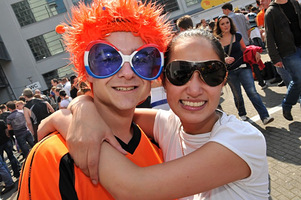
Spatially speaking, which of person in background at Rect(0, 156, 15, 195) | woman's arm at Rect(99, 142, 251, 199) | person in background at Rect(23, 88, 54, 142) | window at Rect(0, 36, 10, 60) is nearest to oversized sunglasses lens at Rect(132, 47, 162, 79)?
woman's arm at Rect(99, 142, 251, 199)

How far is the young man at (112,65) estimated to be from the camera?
116 centimetres

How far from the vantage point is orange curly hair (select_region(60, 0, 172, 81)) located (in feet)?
4.47

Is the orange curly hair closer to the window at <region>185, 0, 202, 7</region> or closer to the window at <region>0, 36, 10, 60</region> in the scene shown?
the window at <region>0, 36, 10, 60</region>

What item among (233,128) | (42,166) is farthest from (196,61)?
(42,166)

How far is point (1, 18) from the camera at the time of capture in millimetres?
23359

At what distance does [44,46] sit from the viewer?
2414 centimetres

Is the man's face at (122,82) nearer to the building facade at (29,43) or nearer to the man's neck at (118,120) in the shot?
the man's neck at (118,120)

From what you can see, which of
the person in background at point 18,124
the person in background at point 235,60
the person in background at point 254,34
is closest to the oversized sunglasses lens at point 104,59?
the person in background at point 235,60

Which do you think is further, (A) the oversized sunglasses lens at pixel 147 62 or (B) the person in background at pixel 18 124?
(B) the person in background at pixel 18 124

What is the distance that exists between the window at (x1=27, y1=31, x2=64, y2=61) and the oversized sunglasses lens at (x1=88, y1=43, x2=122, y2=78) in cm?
2525

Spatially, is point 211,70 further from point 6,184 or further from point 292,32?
point 6,184

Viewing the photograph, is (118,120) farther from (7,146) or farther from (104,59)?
(7,146)

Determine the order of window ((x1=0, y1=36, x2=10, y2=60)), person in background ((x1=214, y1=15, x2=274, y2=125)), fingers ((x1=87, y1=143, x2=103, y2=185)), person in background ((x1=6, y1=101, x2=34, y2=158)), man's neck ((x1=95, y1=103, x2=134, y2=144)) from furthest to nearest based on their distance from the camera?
1. window ((x1=0, y1=36, x2=10, y2=60))
2. person in background ((x1=6, y1=101, x2=34, y2=158))
3. person in background ((x1=214, y1=15, x2=274, y2=125))
4. man's neck ((x1=95, y1=103, x2=134, y2=144))
5. fingers ((x1=87, y1=143, x2=103, y2=185))

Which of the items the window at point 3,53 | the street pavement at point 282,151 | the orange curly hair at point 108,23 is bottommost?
the street pavement at point 282,151
